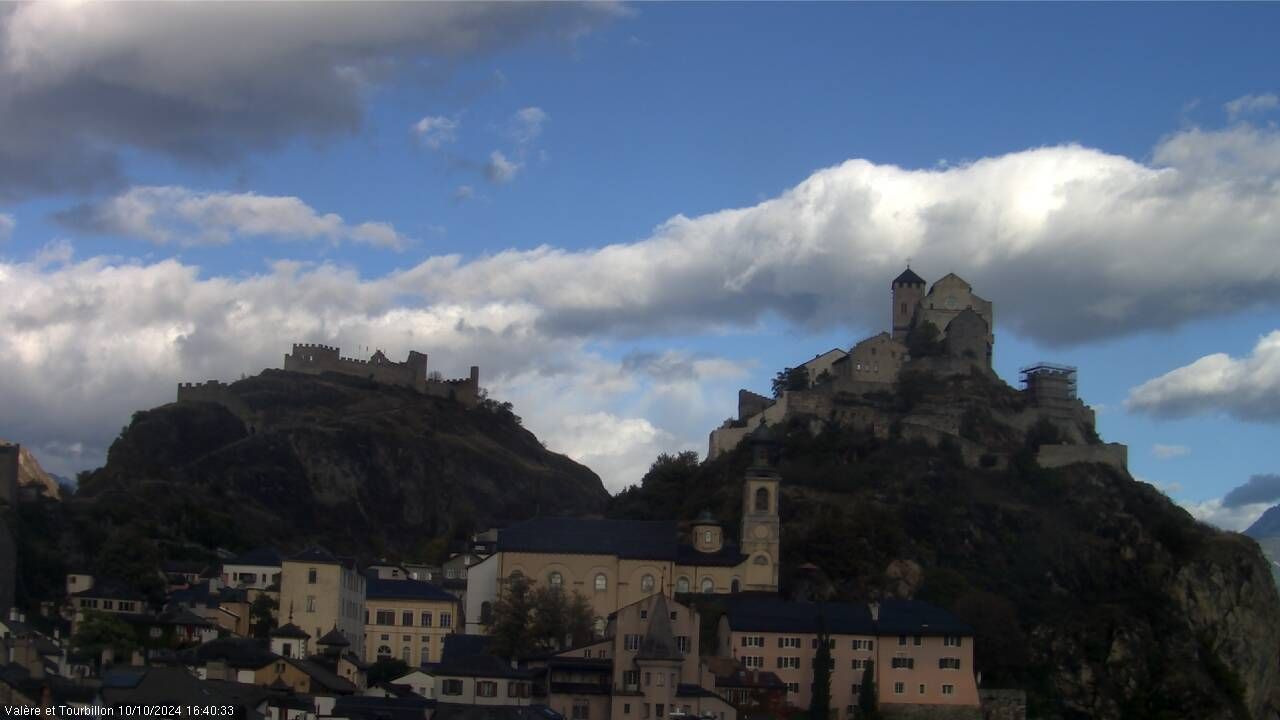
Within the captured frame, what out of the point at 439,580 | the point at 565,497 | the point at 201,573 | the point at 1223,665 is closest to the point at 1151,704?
the point at 1223,665

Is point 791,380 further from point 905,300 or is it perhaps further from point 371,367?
point 371,367

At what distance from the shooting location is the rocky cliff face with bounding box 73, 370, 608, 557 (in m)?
128

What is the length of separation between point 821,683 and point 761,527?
16.0 meters

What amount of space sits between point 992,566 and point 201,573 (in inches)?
1573

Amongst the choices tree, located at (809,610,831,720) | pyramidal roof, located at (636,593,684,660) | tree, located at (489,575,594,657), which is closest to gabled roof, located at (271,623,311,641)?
tree, located at (489,575,594,657)

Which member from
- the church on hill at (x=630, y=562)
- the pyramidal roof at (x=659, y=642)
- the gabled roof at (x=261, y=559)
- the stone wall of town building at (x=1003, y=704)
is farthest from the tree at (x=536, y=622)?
the stone wall of town building at (x=1003, y=704)

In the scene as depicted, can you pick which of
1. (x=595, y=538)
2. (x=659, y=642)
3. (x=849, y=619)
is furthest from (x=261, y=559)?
(x=849, y=619)

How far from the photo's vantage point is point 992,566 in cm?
10156

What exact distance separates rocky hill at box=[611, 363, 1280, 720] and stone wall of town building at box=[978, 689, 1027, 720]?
7.10 ft

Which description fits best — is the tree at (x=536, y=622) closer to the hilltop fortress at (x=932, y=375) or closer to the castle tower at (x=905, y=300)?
the hilltop fortress at (x=932, y=375)

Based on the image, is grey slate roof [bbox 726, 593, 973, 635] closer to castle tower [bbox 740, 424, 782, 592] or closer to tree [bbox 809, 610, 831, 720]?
tree [bbox 809, 610, 831, 720]

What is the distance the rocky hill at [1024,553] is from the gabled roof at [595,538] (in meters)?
5.55

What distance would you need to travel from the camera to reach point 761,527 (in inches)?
3816

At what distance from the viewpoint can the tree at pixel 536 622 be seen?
84.5m
